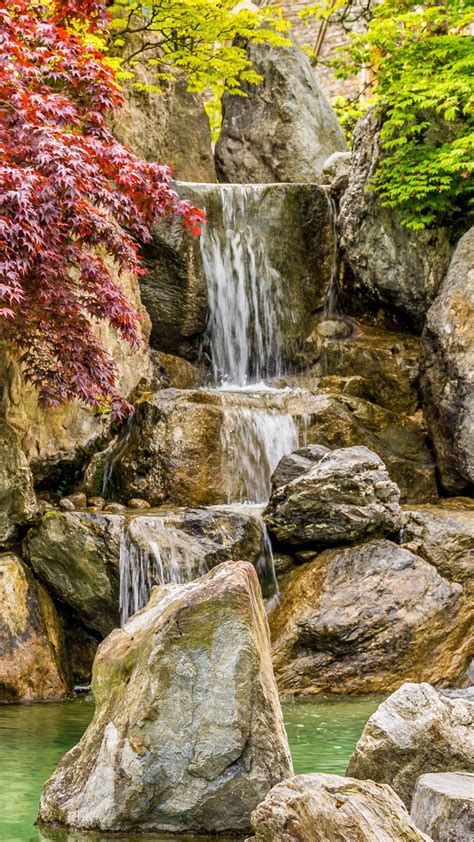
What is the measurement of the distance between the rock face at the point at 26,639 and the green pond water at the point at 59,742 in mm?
294

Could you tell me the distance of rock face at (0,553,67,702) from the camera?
26.2 ft

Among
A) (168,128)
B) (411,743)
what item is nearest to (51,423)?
(411,743)

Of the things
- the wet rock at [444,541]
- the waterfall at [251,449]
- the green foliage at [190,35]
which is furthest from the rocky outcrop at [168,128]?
the wet rock at [444,541]

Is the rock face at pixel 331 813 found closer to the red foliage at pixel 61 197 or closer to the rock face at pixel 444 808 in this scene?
the rock face at pixel 444 808

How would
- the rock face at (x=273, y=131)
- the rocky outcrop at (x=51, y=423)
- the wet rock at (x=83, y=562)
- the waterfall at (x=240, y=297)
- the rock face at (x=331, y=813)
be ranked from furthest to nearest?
the rock face at (x=273, y=131) → the waterfall at (x=240, y=297) → the rocky outcrop at (x=51, y=423) → the wet rock at (x=83, y=562) → the rock face at (x=331, y=813)

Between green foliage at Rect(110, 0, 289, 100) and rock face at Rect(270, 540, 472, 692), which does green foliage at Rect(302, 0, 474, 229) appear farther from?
rock face at Rect(270, 540, 472, 692)

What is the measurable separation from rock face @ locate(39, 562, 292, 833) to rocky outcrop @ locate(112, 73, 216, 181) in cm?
1247

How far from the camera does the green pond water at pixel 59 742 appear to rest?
4.66 metres

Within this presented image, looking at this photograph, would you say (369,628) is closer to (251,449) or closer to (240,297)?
(251,449)

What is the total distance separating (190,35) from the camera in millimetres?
15023

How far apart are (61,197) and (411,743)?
18.3 feet

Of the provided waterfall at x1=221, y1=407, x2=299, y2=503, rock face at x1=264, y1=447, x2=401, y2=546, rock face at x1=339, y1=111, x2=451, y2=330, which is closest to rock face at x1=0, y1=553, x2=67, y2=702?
rock face at x1=264, y1=447, x2=401, y2=546

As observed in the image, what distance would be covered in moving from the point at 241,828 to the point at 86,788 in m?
0.73

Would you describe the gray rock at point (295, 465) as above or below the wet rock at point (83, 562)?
above
